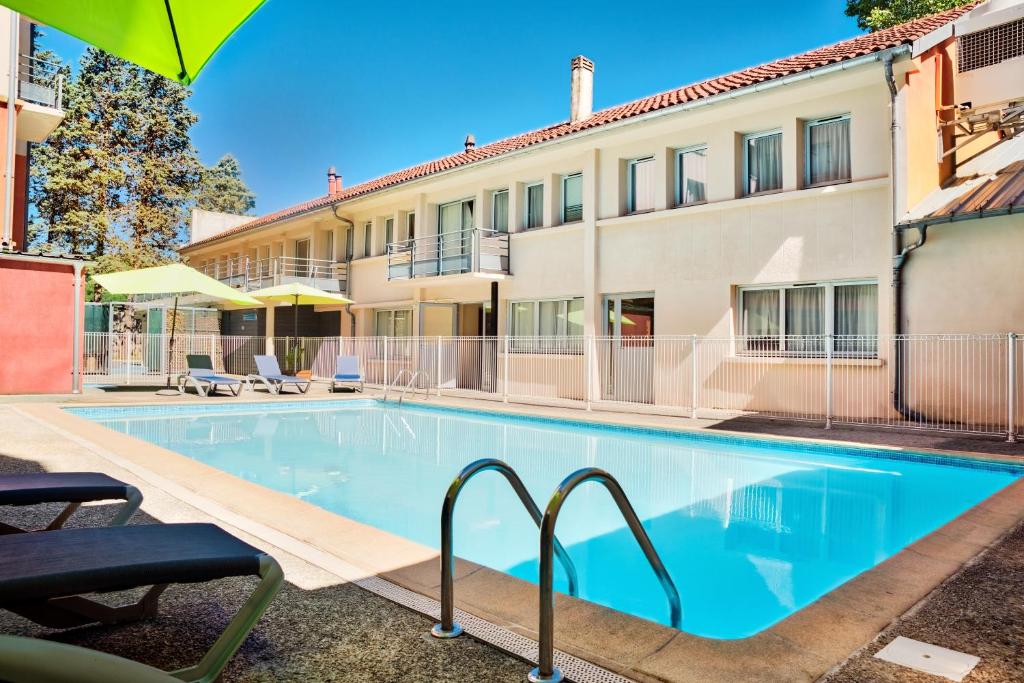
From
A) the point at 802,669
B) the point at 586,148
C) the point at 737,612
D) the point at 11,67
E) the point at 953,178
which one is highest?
the point at 11,67

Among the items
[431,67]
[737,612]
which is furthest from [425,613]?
[431,67]

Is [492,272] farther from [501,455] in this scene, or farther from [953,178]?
[953,178]

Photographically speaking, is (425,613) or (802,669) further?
(425,613)

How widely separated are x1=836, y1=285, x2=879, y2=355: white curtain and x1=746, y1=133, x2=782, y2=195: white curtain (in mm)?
2719

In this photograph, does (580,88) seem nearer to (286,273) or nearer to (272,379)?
(272,379)

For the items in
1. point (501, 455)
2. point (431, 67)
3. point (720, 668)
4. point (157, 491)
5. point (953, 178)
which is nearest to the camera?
point (720, 668)

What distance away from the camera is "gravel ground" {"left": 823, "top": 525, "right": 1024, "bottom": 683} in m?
2.74

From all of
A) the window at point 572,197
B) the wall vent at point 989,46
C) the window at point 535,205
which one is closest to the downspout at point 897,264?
the wall vent at point 989,46

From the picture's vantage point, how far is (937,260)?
1190 cm

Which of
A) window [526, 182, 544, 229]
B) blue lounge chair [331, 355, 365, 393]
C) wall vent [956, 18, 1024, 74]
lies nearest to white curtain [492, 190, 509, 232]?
window [526, 182, 544, 229]

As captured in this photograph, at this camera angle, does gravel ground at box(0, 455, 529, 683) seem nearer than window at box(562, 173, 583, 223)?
Yes

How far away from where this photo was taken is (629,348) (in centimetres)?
1585

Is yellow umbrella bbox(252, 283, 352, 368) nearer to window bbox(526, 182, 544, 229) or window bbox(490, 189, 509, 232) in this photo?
window bbox(490, 189, 509, 232)

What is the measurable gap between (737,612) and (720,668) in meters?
2.08
